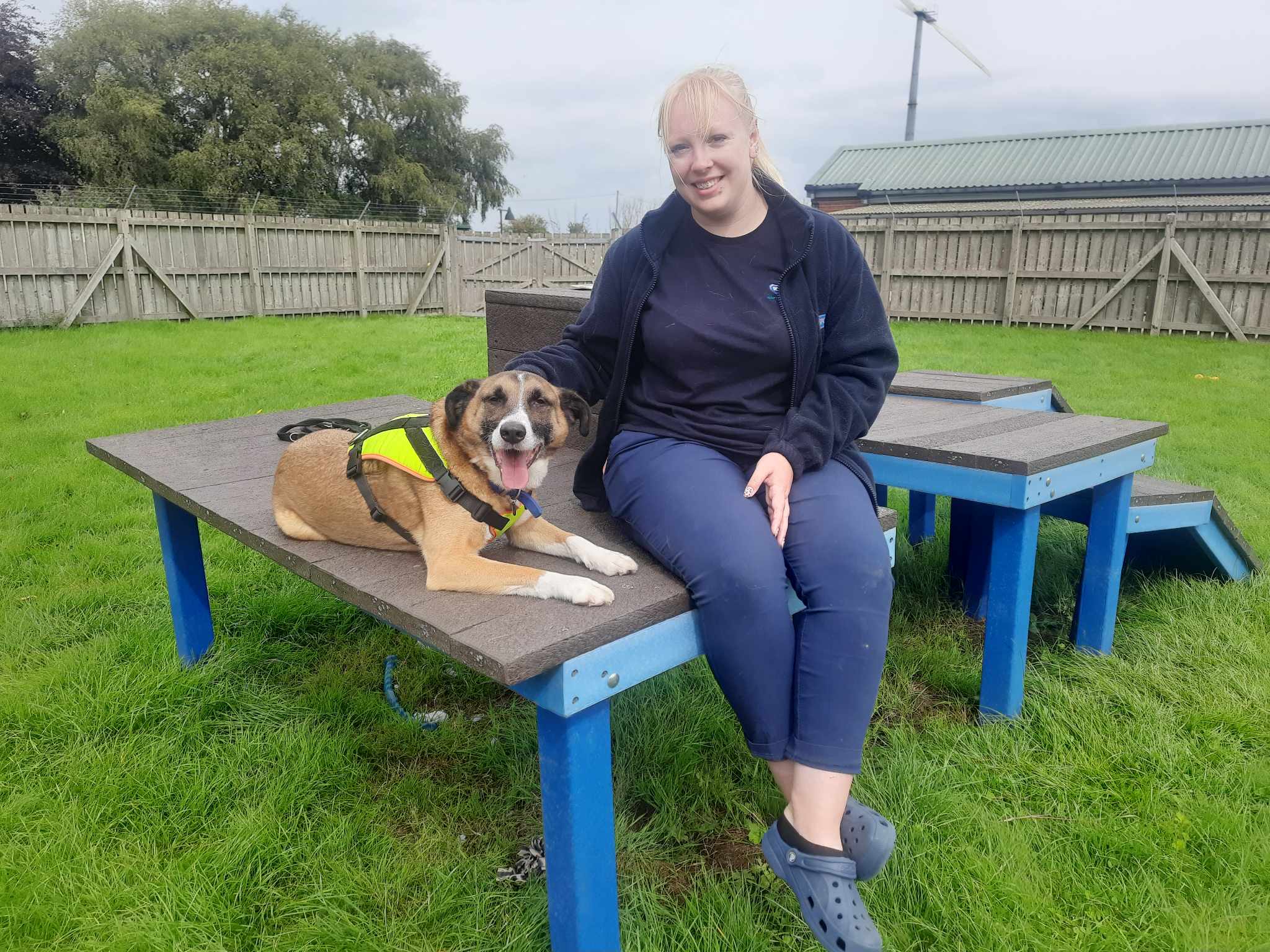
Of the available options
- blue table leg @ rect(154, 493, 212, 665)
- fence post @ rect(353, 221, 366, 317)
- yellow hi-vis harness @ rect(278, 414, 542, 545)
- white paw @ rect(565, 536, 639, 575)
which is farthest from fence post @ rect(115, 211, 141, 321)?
white paw @ rect(565, 536, 639, 575)

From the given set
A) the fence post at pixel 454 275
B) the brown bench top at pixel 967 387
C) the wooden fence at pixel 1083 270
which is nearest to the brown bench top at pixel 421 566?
the brown bench top at pixel 967 387

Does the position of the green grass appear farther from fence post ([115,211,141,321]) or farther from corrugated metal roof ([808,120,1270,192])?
corrugated metal roof ([808,120,1270,192])

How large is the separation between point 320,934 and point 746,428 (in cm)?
152

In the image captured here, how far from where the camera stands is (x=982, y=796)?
2.30 metres

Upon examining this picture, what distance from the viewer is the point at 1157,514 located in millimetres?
3078

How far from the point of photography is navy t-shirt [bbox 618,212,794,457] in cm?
223

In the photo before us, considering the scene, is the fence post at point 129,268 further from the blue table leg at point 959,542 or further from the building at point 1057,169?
the building at point 1057,169

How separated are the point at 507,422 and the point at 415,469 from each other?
0.96 ft

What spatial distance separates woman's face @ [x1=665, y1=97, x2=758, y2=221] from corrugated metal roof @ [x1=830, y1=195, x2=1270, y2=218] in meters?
15.6

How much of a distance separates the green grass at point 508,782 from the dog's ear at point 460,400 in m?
1.04

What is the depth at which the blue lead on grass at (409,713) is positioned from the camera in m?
2.74

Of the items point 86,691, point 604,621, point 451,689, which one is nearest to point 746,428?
point 604,621

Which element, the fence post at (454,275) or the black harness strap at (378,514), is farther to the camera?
the fence post at (454,275)

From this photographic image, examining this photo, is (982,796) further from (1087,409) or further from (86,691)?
(1087,409)
